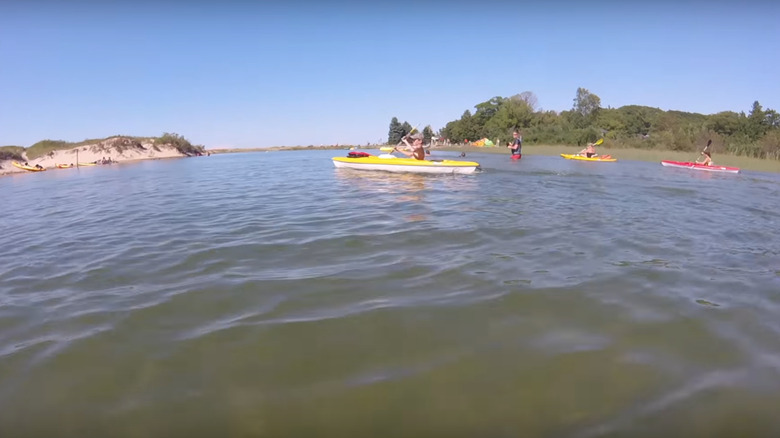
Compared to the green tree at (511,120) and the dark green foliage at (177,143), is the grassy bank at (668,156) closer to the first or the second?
the green tree at (511,120)

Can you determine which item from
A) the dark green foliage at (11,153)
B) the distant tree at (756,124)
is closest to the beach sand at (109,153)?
the dark green foliage at (11,153)

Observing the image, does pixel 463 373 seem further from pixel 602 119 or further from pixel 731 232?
pixel 602 119

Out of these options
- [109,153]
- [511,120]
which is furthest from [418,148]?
[511,120]

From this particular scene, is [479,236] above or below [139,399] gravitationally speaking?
above

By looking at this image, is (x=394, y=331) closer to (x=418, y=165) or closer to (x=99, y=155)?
(x=418, y=165)

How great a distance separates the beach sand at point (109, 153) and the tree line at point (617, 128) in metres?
37.6

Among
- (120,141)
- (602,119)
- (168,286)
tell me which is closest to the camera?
(168,286)

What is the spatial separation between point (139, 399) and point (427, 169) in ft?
46.4

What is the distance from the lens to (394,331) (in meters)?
3.17

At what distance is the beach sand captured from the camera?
39.7 m

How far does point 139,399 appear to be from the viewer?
2480 millimetres

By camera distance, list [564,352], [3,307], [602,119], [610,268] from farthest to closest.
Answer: [602,119]
[610,268]
[3,307]
[564,352]

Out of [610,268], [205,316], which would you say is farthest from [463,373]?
[610,268]

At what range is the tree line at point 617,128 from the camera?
2984cm
